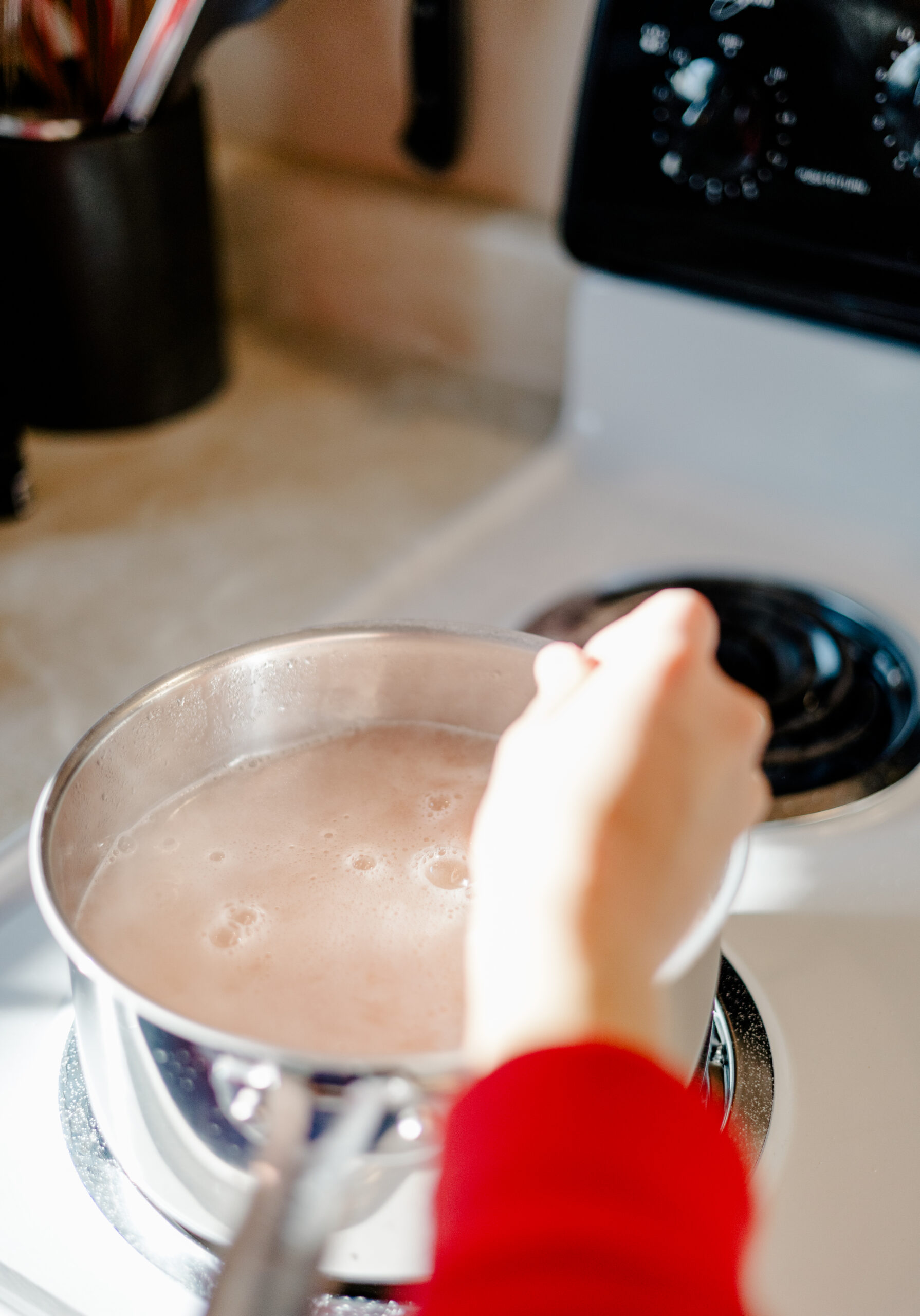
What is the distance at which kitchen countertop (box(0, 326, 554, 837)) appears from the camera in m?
0.58

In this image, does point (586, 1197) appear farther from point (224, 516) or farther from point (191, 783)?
point (224, 516)

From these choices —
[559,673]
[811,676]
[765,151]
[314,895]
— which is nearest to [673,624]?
[559,673]

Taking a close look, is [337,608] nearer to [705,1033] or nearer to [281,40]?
[705,1033]

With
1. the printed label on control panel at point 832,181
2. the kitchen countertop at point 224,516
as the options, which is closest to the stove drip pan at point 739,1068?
the kitchen countertop at point 224,516

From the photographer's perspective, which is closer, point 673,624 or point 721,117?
point 673,624

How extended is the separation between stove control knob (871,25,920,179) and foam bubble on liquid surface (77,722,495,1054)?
35cm

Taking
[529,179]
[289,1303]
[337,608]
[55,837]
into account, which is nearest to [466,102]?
[529,179]

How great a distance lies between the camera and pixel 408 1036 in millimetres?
322

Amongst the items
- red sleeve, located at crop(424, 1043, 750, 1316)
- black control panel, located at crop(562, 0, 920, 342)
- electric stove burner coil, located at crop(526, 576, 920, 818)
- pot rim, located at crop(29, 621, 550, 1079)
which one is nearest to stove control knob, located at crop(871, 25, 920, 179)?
black control panel, located at crop(562, 0, 920, 342)

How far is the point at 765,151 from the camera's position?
0.59m

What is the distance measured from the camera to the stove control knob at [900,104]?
0.54 m

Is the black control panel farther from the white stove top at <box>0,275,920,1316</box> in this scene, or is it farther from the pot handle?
the pot handle

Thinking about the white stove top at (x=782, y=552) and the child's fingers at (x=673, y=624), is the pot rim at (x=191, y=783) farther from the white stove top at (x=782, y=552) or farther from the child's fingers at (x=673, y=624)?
the white stove top at (x=782, y=552)

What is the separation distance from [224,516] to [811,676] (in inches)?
13.4
